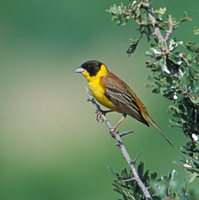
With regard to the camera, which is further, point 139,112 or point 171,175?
point 139,112

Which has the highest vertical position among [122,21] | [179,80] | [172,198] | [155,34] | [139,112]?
[139,112]

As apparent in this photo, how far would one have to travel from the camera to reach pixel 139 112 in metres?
3.47

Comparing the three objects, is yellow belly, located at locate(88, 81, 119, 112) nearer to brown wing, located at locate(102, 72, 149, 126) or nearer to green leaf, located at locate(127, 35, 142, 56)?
brown wing, located at locate(102, 72, 149, 126)

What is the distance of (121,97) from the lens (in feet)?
11.8

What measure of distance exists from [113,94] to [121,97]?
9 cm

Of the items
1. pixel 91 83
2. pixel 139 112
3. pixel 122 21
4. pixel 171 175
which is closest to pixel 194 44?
pixel 122 21

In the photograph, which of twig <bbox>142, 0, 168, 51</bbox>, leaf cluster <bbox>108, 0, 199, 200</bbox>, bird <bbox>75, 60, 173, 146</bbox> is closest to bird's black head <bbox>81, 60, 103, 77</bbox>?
bird <bbox>75, 60, 173, 146</bbox>

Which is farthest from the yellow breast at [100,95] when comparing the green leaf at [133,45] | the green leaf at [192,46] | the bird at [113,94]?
the green leaf at [192,46]

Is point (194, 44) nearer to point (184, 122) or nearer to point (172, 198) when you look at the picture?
point (184, 122)

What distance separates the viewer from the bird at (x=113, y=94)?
3.48m

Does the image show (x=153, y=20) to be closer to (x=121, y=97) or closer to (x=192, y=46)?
(x=192, y=46)

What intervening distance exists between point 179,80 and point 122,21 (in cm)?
43

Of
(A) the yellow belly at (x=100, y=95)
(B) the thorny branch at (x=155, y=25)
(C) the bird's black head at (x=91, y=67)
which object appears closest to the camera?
(B) the thorny branch at (x=155, y=25)

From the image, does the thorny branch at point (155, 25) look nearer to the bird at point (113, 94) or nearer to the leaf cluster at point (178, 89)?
the leaf cluster at point (178, 89)
